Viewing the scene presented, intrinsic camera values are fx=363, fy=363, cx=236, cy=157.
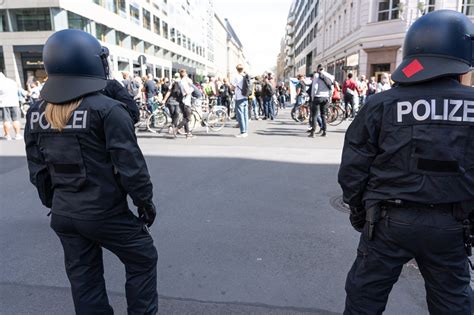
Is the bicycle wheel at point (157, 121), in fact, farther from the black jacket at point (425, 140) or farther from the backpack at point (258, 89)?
the black jacket at point (425, 140)

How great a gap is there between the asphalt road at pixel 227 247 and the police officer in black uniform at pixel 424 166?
958mm

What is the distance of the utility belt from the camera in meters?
1.83

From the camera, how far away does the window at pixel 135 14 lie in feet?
123

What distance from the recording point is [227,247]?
3744 millimetres

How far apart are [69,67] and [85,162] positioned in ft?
1.81

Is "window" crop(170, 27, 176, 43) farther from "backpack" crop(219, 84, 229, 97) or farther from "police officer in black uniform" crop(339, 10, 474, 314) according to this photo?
"police officer in black uniform" crop(339, 10, 474, 314)

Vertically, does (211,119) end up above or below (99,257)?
above

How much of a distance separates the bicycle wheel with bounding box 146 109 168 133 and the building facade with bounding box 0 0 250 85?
20.9 feet

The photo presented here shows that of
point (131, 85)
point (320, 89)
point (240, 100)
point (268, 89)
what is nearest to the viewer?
point (320, 89)

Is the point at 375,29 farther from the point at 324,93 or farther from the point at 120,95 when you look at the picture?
the point at 120,95

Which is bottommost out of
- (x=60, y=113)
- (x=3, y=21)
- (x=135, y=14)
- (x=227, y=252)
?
(x=227, y=252)

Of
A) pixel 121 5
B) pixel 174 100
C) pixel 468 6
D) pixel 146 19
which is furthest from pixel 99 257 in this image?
pixel 146 19

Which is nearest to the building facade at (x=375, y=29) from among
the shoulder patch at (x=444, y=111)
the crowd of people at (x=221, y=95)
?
the crowd of people at (x=221, y=95)

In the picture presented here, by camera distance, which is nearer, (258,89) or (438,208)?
(438,208)
